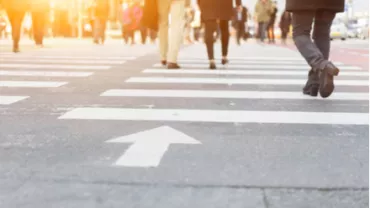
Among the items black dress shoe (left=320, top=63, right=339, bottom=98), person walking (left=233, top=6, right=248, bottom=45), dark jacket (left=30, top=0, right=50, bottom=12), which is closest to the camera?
black dress shoe (left=320, top=63, right=339, bottom=98)

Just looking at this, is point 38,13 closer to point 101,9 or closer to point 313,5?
point 101,9

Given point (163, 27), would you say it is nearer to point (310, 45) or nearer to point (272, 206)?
point (310, 45)

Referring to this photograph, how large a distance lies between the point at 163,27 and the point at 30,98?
3977 millimetres

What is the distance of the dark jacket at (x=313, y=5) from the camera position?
5.03 m

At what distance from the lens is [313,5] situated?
198 inches

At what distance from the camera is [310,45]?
5.10 metres

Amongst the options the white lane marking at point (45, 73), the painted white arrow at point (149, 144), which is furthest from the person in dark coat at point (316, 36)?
the white lane marking at point (45, 73)

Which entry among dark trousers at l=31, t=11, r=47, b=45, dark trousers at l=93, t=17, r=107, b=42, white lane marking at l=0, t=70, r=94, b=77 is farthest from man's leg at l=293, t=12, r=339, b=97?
dark trousers at l=93, t=17, r=107, b=42

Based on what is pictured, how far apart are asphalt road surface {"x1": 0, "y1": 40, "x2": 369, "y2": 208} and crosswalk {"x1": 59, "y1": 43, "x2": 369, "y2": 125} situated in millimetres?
12

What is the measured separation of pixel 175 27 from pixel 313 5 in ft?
11.8

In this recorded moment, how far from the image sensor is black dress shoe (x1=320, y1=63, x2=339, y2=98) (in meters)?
4.72

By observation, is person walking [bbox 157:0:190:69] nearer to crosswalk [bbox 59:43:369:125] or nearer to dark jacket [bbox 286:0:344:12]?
crosswalk [bbox 59:43:369:125]

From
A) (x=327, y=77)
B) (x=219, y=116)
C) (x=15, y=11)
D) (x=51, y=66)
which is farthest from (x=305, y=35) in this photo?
(x=15, y=11)

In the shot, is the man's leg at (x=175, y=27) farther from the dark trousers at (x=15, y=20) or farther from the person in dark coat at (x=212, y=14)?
the dark trousers at (x=15, y=20)
